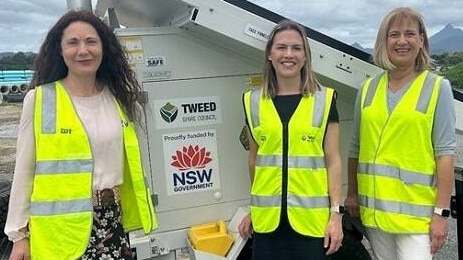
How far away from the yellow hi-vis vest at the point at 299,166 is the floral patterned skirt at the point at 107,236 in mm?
651

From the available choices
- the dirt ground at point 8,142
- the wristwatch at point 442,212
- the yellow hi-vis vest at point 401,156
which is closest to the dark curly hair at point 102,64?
the yellow hi-vis vest at point 401,156

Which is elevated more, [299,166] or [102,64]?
[102,64]

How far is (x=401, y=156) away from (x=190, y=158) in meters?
1.21

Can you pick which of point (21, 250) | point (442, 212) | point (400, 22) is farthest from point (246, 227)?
point (400, 22)

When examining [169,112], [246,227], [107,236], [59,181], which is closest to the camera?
[59,181]

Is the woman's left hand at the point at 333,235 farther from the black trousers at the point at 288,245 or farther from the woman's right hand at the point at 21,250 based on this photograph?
the woman's right hand at the point at 21,250

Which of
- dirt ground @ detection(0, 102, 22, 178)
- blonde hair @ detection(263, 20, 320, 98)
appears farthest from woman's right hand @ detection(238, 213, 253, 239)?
dirt ground @ detection(0, 102, 22, 178)

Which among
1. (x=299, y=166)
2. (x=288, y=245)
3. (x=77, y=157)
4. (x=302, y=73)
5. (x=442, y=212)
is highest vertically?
(x=302, y=73)

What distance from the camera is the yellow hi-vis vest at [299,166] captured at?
7.60ft

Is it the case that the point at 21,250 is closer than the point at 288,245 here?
Yes

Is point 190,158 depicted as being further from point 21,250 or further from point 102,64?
point 21,250

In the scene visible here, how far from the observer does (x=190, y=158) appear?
2.97 metres

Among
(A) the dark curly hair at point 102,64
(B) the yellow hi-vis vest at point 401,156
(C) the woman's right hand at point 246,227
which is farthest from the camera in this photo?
(C) the woman's right hand at point 246,227

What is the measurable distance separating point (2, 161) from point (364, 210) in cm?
992
